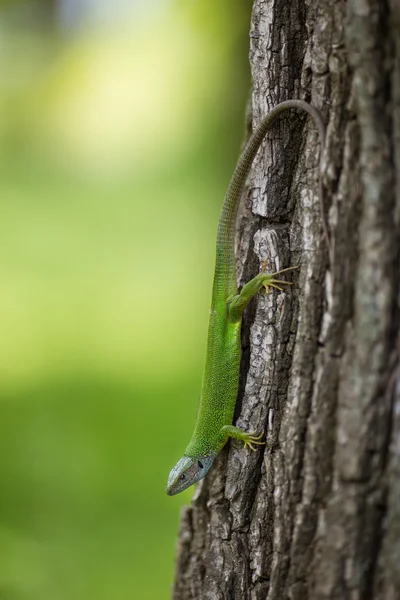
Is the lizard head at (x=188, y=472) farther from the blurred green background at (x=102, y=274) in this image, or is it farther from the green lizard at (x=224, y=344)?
the blurred green background at (x=102, y=274)

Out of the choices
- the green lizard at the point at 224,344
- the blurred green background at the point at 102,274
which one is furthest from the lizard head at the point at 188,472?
the blurred green background at the point at 102,274

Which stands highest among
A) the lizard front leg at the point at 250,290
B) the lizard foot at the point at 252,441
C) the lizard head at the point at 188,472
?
the lizard front leg at the point at 250,290

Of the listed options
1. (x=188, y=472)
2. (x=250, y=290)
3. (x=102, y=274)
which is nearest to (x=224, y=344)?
(x=250, y=290)

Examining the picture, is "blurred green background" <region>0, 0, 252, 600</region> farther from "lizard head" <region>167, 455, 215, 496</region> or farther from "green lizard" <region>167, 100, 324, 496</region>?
"green lizard" <region>167, 100, 324, 496</region>

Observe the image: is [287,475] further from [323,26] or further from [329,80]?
[323,26]

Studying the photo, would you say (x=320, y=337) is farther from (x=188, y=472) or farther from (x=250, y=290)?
(x=188, y=472)

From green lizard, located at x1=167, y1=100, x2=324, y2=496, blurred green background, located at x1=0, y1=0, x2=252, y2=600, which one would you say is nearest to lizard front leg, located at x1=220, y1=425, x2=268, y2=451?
green lizard, located at x1=167, y1=100, x2=324, y2=496
